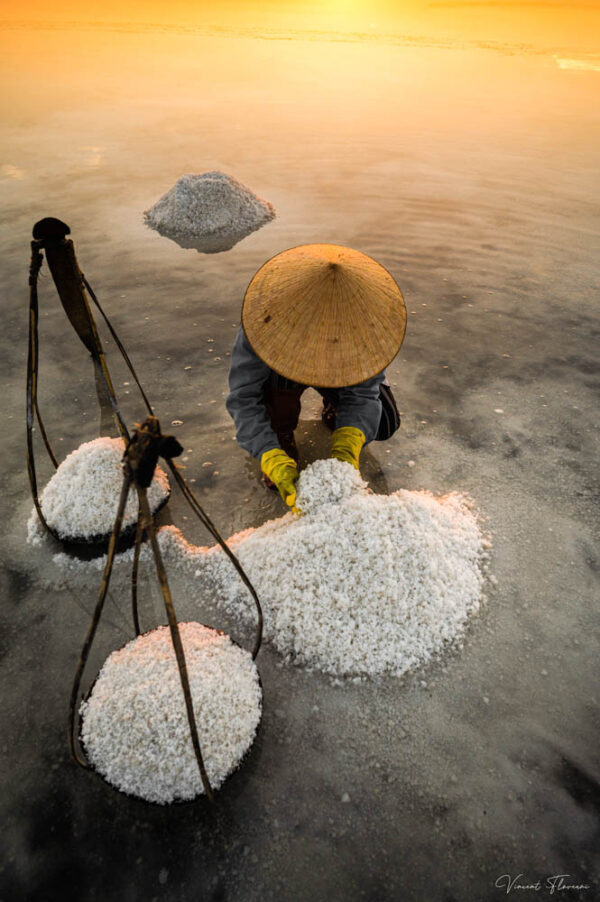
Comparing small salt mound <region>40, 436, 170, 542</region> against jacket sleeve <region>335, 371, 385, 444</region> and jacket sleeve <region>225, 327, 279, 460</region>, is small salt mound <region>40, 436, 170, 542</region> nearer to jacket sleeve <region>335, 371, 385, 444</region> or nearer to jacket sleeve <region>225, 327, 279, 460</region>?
jacket sleeve <region>225, 327, 279, 460</region>

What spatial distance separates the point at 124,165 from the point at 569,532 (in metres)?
6.38

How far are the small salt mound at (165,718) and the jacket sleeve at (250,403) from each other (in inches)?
30.2

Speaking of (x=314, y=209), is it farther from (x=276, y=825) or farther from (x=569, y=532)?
(x=276, y=825)

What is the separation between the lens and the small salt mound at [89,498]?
1.73 meters

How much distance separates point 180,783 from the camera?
1150 mm

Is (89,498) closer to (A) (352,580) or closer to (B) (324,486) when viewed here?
(B) (324,486)

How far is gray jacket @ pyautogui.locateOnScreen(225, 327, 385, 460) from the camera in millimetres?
1847

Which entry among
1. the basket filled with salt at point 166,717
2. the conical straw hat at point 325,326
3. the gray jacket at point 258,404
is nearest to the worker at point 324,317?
the conical straw hat at point 325,326

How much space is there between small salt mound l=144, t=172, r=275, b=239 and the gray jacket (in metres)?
3.16

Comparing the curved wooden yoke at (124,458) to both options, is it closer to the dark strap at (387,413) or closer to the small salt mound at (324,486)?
the small salt mound at (324,486)

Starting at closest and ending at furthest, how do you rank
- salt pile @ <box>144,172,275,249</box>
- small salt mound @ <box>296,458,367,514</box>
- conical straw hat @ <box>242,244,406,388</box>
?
conical straw hat @ <box>242,244,406,388</box> → small salt mound @ <box>296,458,367,514</box> → salt pile @ <box>144,172,275,249</box>

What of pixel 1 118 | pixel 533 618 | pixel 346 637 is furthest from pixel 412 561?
pixel 1 118
